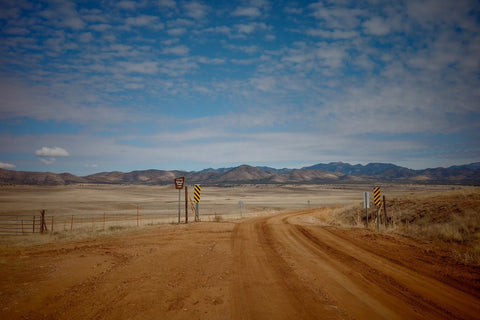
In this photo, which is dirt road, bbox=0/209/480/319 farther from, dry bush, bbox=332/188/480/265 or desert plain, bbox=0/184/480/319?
dry bush, bbox=332/188/480/265

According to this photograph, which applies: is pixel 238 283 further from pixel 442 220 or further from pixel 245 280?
pixel 442 220

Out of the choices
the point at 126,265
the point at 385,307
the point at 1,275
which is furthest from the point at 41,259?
the point at 385,307

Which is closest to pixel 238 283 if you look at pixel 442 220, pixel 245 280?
pixel 245 280

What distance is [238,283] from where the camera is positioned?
23.5ft

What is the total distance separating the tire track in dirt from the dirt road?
2 centimetres

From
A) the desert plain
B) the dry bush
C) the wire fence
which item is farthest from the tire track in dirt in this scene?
the wire fence

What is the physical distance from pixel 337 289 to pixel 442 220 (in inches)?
614

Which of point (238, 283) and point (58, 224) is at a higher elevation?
point (238, 283)

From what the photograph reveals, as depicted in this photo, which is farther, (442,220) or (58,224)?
(58,224)

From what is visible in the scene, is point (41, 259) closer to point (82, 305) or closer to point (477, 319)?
point (82, 305)

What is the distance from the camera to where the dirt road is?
18.0ft

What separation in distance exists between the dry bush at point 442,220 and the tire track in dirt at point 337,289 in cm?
356

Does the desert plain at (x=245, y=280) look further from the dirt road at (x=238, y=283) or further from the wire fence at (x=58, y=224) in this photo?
the wire fence at (x=58, y=224)

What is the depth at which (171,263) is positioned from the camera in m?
9.13
